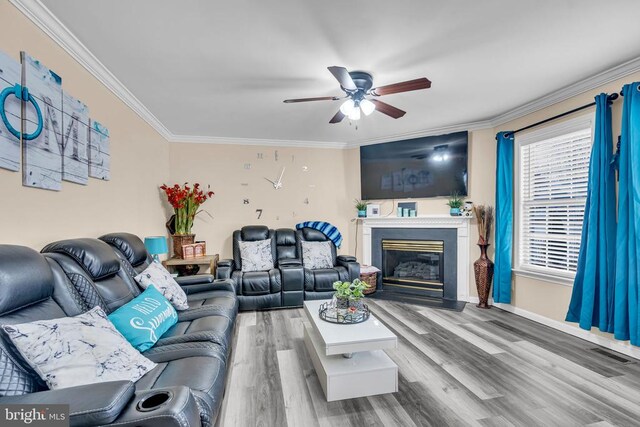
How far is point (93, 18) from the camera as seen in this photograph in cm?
186

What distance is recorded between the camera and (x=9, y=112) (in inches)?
62.3

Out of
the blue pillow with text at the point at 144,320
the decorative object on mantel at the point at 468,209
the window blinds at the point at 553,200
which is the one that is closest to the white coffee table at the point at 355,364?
the blue pillow with text at the point at 144,320

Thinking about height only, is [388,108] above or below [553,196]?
above

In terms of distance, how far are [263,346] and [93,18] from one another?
2846 mm

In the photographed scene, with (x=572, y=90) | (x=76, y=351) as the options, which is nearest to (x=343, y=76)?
(x=76, y=351)

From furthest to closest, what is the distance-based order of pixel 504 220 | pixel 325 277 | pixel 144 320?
pixel 325 277 < pixel 504 220 < pixel 144 320

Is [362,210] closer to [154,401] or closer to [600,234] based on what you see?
[600,234]

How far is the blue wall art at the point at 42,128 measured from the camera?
5.21 feet

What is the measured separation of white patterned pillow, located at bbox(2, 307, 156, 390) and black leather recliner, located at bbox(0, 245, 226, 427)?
0.18 ft

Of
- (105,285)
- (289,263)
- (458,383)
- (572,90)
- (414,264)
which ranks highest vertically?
(572,90)

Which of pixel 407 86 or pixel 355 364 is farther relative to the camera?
pixel 407 86

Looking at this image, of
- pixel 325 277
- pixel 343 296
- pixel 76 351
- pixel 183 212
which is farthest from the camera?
pixel 183 212

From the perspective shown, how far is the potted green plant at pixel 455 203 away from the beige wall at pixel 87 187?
4123mm

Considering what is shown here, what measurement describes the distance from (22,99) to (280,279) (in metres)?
2.96
